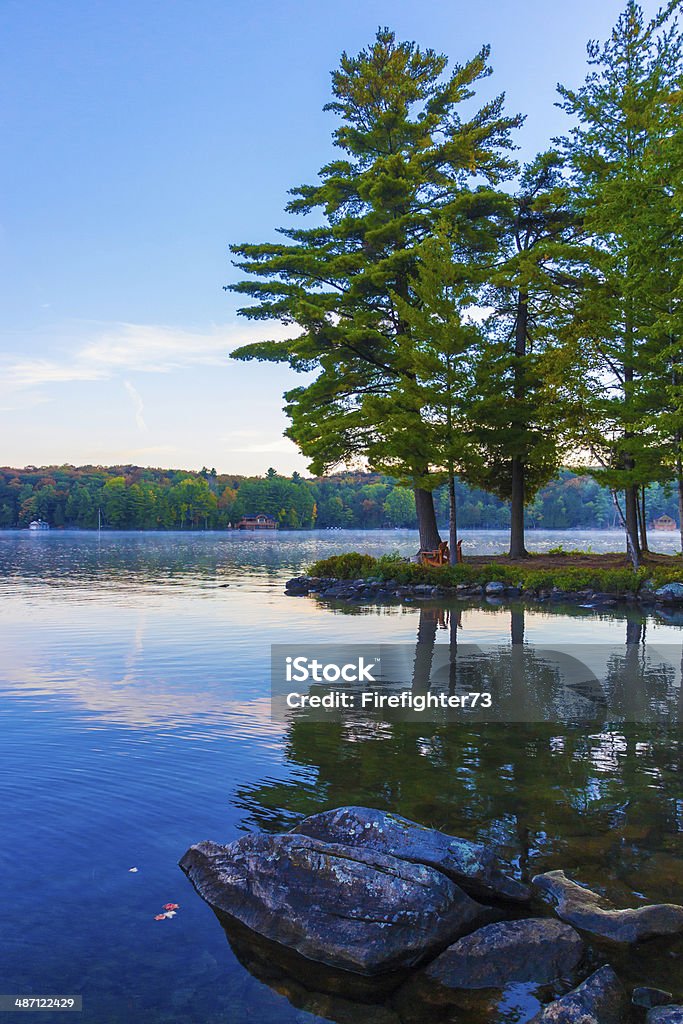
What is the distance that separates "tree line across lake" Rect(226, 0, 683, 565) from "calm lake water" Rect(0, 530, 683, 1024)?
17.3 m

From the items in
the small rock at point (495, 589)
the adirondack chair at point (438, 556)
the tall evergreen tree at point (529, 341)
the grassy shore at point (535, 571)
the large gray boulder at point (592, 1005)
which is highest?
the tall evergreen tree at point (529, 341)

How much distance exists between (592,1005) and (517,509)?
28374 millimetres

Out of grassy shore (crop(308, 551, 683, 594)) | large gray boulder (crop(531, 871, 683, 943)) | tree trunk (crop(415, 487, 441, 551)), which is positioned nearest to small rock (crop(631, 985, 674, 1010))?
large gray boulder (crop(531, 871, 683, 943))

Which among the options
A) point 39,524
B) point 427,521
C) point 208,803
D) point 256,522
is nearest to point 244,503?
point 256,522

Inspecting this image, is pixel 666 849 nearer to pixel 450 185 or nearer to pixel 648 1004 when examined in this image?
pixel 648 1004

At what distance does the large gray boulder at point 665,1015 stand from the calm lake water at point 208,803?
20.4 inches

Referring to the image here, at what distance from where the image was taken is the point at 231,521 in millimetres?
161375

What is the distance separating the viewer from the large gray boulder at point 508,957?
421 centimetres

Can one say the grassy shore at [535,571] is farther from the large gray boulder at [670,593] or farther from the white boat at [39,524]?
the white boat at [39,524]

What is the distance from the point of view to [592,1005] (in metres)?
3.76

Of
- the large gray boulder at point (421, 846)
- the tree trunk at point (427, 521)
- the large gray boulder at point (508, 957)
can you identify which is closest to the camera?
the large gray boulder at point (508, 957)

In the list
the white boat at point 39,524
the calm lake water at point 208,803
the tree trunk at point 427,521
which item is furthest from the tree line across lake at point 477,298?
the white boat at point 39,524

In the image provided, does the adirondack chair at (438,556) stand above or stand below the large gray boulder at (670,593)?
above

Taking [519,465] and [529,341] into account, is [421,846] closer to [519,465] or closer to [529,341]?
[519,465]
